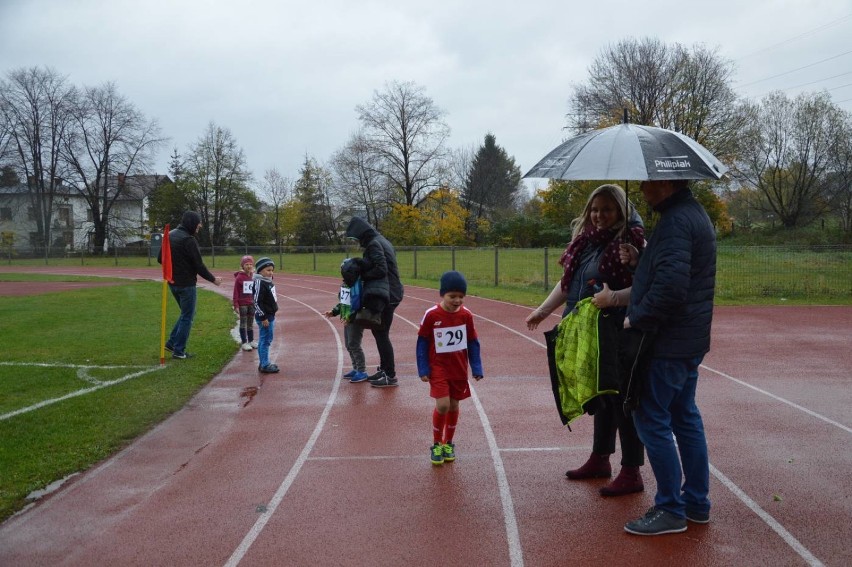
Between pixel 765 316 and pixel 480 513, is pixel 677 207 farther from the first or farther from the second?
pixel 765 316

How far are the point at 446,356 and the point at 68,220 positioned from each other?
67049 mm

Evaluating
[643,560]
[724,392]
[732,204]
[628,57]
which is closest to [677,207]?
[643,560]

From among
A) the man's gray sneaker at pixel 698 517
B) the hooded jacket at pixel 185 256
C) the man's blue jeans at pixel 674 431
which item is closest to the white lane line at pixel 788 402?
the man's gray sneaker at pixel 698 517

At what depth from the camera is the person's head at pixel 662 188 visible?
3.85 meters

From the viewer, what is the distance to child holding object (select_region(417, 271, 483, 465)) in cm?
529

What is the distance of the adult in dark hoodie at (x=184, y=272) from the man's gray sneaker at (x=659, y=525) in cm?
723

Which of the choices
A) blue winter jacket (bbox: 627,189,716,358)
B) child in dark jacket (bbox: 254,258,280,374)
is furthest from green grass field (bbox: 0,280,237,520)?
blue winter jacket (bbox: 627,189,716,358)

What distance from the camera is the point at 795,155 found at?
47.6 m

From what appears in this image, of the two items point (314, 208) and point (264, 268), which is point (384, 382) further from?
point (314, 208)

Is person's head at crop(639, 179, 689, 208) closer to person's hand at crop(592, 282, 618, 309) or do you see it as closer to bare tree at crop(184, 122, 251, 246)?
person's hand at crop(592, 282, 618, 309)

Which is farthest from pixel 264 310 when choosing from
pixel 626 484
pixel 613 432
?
pixel 626 484

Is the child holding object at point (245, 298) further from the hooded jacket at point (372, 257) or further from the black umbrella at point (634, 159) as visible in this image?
the black umbrella at point (634, 159)

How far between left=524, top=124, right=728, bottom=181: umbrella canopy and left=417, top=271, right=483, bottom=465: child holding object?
1.41 meters

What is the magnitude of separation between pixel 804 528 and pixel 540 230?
42.8 metres
